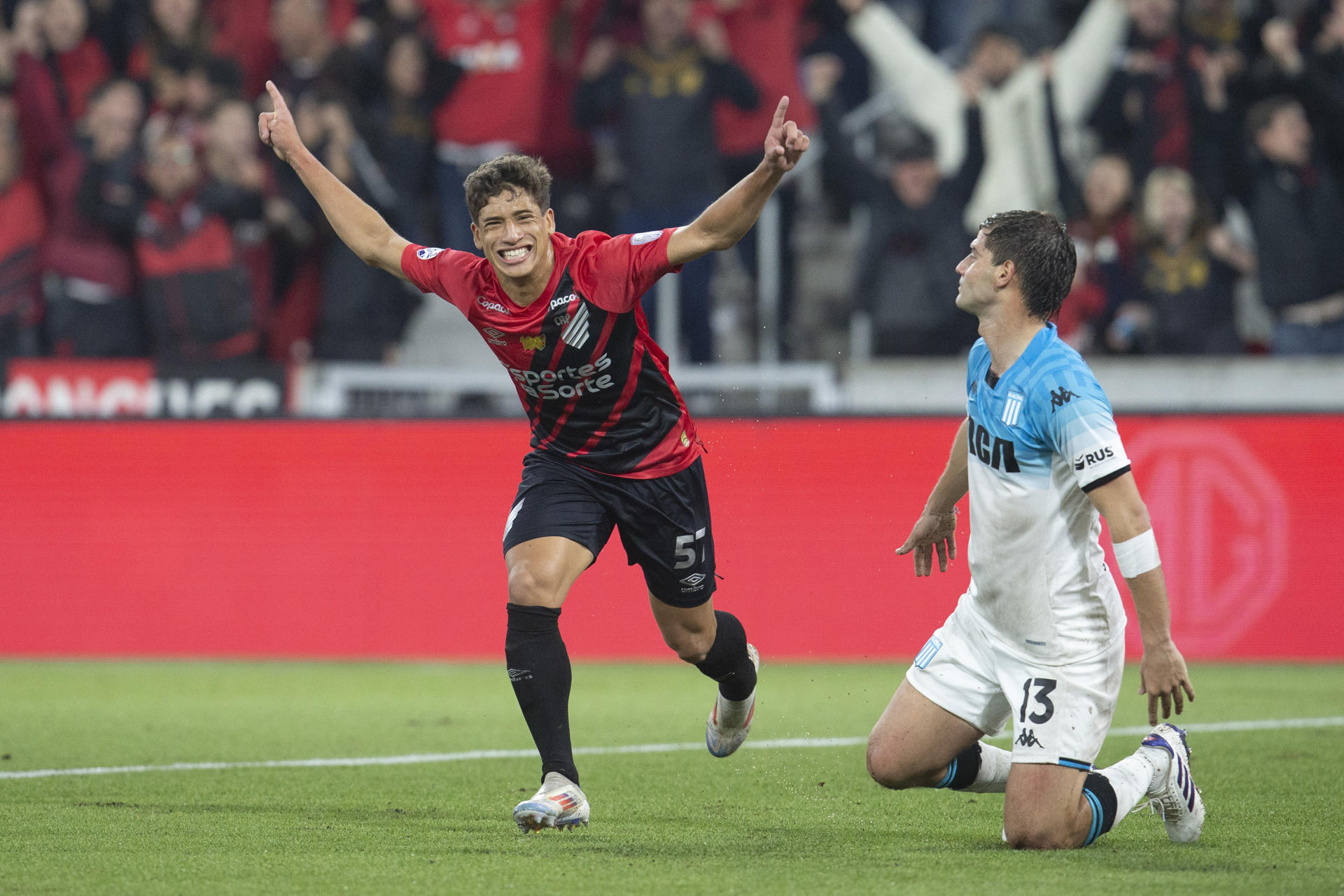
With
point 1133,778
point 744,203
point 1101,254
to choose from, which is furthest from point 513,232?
point 1101,254

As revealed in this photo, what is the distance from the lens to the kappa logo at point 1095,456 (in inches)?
172

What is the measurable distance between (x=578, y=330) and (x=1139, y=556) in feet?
6.20

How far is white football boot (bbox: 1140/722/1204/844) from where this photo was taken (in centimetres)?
468

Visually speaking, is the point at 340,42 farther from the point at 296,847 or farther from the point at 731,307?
the point at 296,847

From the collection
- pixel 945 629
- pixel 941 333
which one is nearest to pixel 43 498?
pixel 941 333

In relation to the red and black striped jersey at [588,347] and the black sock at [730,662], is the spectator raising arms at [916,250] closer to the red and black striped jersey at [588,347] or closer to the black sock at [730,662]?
the black sock at [730,662]

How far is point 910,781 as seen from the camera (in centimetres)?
495

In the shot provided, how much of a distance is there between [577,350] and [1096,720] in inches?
75.8

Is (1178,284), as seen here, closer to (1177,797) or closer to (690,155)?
(690,155)

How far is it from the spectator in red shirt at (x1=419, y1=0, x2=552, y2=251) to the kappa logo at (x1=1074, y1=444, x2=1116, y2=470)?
761cm

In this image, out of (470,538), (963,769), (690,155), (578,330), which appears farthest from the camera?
(690,155)

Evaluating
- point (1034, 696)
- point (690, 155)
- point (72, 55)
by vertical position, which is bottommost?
point (1034, 696)

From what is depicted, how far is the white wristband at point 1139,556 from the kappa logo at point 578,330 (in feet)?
5.93

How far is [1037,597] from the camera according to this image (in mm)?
4684
